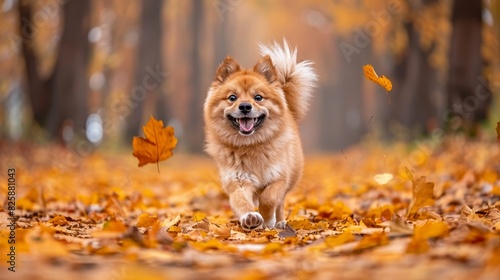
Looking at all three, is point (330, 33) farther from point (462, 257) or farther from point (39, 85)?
point (462, 257)

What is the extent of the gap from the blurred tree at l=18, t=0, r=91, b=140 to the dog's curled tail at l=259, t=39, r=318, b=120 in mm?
10562

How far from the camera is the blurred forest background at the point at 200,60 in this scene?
38.4 ft

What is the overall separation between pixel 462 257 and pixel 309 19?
28817 mm

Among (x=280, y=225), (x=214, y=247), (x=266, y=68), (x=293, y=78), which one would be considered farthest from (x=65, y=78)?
(x=214, y=247)

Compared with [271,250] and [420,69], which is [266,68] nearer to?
[271,250]

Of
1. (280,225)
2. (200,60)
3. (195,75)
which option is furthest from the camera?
(200,60)

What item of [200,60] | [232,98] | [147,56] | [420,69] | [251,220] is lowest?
[251,220]

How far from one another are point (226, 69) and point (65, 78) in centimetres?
1087

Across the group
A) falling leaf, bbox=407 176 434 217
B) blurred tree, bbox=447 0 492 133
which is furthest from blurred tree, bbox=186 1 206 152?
falling leaf, bbox=407 176 434 217

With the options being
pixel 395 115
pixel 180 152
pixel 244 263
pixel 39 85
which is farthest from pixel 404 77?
pixel 244 263

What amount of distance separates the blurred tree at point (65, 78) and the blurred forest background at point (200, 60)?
27 millimetres

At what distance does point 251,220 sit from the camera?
422 centimetres

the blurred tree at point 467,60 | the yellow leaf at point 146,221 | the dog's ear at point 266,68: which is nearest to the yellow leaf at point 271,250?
the yellow leaf at point 146,221

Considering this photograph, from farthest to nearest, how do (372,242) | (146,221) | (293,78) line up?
(293,78)
(146,221)
(372,242)
